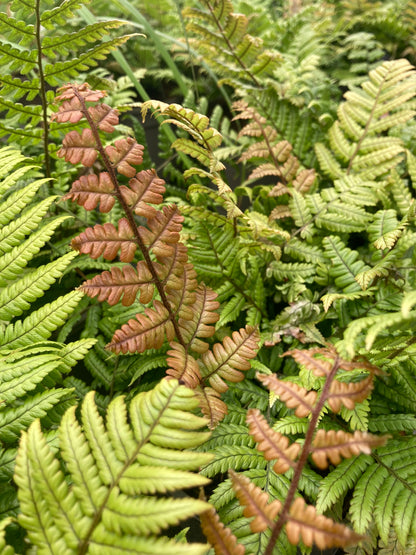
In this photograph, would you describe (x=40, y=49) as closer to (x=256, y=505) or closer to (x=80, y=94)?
(x=80, y=94)

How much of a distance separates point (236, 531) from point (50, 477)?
43 centimetres

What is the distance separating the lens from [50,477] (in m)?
0.68

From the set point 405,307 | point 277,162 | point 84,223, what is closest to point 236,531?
point 405,307

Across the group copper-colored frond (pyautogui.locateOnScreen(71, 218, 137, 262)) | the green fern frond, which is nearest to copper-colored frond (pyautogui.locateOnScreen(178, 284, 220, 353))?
copper-colored frond (pyautogui.locateOnScreen(71, 218, 137, 262))

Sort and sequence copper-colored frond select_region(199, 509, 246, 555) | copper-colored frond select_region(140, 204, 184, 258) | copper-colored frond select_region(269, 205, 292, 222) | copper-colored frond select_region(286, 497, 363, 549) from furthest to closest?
copper-colored frond select_region(269, 205, 292, 222)
copper-colored frond select_region(140, 204, 184, 258)
copper-colored frond select_region(199, 509, 246, 555)
copper-colored frond select_region(286, 497, 363, 549)

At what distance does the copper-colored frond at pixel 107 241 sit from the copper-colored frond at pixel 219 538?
52cm

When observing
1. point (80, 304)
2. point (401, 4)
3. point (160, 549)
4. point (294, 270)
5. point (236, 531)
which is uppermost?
point (401, 4)

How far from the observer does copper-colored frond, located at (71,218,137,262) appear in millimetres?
854

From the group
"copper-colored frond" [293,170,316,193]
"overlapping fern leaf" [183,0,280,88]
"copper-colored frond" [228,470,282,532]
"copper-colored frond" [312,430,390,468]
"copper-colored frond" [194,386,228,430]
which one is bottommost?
"copper-colored frond" [194,386,228,430]

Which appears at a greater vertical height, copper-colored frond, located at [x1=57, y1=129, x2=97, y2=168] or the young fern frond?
the young fern frond

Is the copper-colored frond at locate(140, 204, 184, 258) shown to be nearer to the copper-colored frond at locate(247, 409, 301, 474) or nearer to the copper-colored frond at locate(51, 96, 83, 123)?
the copper-colored frond at locate(51, 96, 83, 123)

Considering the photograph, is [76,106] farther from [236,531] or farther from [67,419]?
[236,531]

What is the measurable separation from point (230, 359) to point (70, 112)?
0.66 m

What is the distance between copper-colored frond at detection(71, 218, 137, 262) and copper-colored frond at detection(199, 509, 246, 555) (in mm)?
522
